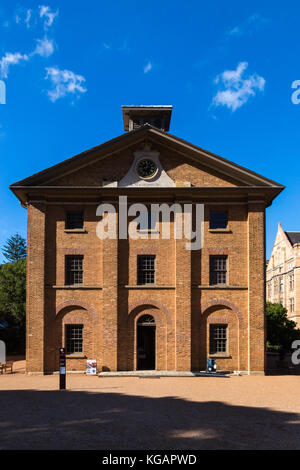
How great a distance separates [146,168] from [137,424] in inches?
616

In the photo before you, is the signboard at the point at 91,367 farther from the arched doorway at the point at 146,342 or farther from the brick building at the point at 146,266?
the arched doorway at the point at 146,342

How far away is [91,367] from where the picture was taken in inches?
864

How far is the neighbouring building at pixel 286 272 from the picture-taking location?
58.6m

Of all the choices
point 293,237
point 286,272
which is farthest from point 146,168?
point 293,237

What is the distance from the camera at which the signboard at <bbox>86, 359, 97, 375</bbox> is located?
2194 centimetres

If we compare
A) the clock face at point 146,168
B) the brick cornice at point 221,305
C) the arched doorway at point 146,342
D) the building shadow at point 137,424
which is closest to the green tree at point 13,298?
the arched doorway at point 146,342

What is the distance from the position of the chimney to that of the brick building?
624cm

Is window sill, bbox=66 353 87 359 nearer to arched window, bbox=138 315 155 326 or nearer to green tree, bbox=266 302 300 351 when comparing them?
arched window, bbox=138 315 155 326

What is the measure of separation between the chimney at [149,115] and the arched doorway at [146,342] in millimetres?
14239

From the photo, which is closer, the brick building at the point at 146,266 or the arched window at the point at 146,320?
the brick building at the point at 146,266

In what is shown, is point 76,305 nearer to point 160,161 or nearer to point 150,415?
point 160,161

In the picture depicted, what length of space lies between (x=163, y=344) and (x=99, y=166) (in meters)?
10.9

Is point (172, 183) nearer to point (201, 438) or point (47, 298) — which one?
point (47, 298)

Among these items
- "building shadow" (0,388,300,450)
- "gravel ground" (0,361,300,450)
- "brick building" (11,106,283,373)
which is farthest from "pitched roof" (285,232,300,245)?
"building shadow" (0,388,300,450)
